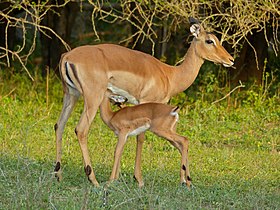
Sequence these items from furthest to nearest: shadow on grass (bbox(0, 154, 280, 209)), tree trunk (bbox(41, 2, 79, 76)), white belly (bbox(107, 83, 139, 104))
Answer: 1. tree trunk (bbox(41, 2, 79, 76))
2. white belly (bbox(107, 83, 139, 104))
3. shadow on grass (bbox(0, 154, 280, 209))

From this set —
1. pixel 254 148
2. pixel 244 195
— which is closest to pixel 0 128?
pixel 254 148

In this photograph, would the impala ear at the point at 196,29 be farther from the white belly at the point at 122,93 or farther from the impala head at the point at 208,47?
the white belly at the point at 122,93

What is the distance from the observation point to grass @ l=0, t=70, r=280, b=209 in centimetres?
554

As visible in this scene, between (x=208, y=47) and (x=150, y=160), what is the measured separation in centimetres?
119

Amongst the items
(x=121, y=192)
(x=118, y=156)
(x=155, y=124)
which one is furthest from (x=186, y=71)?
(x=121, y=192)

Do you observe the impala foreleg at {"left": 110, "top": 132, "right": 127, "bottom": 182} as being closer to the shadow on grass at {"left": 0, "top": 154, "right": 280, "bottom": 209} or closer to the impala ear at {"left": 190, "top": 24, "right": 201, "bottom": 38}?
the shadow on grass at {"left": 0, "top": 154, "right": 280, "bottom": 209}

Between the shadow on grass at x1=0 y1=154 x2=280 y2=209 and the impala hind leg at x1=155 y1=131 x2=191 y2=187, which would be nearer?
the shadow on grass at x1=0 y1=154 x2=280 y2=209

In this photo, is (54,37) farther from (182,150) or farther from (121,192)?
(121,192)

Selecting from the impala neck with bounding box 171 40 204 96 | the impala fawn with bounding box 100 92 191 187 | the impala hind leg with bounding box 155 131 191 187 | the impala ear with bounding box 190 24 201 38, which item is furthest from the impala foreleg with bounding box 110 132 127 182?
the impala ear with bounding box 190 24 201 38

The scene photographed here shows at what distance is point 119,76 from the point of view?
687 centimetres

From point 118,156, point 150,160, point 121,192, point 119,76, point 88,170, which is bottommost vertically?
point 150,160

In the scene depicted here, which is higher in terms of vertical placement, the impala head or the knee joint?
the impala head

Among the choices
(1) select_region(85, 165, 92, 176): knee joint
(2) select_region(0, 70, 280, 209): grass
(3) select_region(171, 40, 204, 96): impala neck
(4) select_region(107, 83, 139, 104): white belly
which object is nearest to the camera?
(2) select_region(0, 70, 280, 209): grass

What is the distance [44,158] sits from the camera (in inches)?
292
